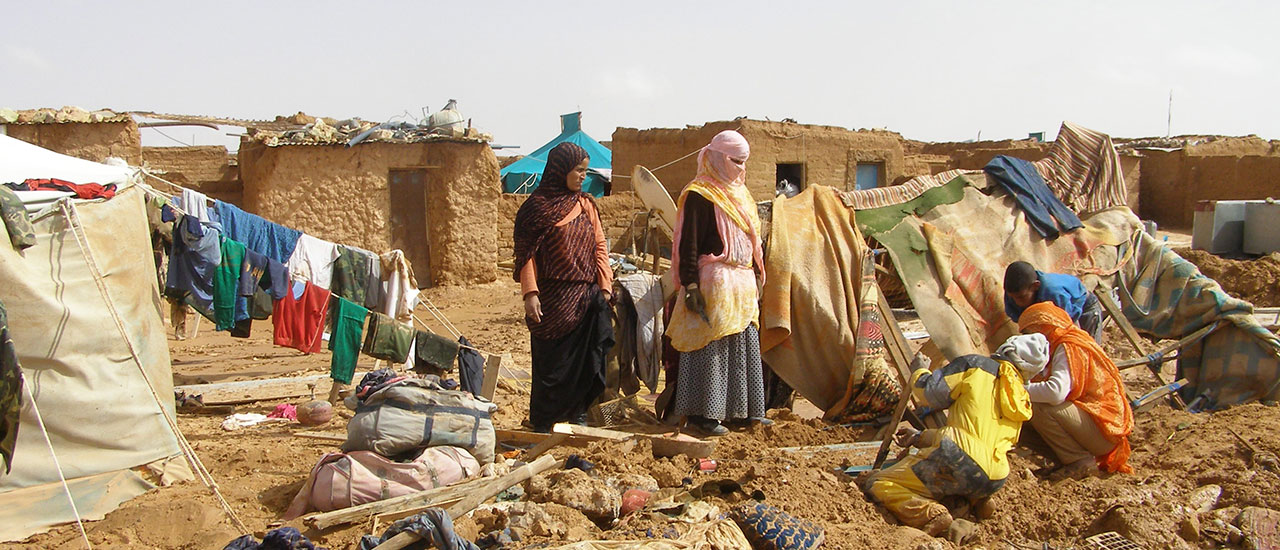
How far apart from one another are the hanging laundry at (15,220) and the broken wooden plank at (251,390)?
10.1 ft

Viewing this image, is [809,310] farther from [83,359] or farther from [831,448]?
[83,359]

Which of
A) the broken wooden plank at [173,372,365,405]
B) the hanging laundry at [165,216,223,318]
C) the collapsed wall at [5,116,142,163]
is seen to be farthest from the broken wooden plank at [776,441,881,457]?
the collapsed wall at [5,116,142,163]

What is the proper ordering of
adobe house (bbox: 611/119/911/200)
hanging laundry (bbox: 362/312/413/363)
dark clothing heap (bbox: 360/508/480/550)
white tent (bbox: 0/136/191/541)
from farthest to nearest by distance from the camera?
adobe house (bbox: 611/119/911/200), hanging laundry (bbox: 362/312/413/363), white tent (bbox: 0/136/191/541), dark clothing heap (bbox: 360/508/480/550)

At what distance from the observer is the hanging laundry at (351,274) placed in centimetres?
668

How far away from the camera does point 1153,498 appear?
4.35 metres

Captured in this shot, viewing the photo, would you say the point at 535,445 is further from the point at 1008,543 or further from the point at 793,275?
the point at 1008,543

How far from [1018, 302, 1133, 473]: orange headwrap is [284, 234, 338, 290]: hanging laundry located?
174 inches

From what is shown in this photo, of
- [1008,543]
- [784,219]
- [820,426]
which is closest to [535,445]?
[820,426]

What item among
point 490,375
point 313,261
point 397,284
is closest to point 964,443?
point 490,375

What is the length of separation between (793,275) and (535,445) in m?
1.66

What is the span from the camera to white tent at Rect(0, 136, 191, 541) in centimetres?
433

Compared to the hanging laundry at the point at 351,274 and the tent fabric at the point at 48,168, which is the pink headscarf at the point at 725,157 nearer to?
the hanging laundry at the point at 351,274

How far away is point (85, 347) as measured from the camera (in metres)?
4.53

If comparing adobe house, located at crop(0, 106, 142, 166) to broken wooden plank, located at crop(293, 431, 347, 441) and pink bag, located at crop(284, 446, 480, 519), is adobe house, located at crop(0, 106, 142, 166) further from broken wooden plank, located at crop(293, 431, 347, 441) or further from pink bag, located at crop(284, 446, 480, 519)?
pink bag, located at crop(284, 446, 480, 519)
